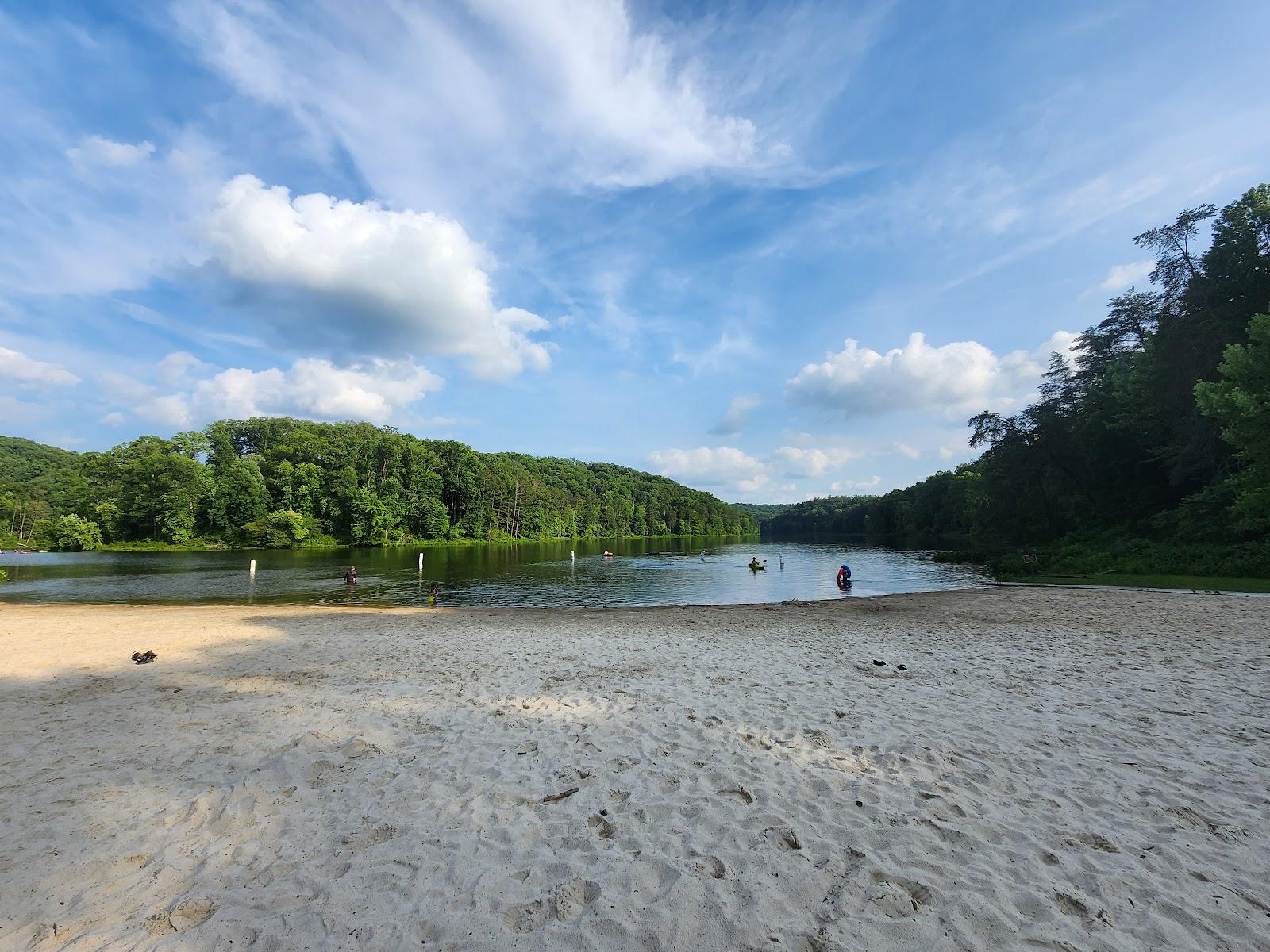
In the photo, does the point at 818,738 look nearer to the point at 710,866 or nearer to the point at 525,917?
the point at 710,866

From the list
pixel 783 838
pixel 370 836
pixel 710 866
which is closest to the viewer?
pixel 710 866

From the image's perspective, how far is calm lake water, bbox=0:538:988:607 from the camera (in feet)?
94.8

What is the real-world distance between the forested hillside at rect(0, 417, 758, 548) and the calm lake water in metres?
18.1

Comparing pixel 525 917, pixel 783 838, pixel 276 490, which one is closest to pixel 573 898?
pixel 525 917

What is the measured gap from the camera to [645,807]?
483 cm

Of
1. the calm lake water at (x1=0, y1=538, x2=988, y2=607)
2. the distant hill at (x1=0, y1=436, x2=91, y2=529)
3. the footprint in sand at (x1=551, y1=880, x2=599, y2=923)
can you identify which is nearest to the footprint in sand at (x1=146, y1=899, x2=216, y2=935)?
the footprint in sand at (x1=551, y1=880, x2=599, y2=923)

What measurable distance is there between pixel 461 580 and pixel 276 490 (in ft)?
232

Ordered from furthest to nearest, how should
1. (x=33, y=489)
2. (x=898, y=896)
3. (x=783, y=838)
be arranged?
(x=33, y=489) < (x=783, y=838) < (x=898, y=896)

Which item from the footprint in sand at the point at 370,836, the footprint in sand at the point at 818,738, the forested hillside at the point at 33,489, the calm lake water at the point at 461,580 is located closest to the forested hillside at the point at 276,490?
the forested hillside at the point at 33,489

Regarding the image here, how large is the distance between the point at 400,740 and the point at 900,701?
7144mm

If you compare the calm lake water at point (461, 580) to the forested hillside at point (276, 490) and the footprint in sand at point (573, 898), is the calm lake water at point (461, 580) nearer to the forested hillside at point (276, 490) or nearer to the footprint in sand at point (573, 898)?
the forested hillside at point (276, 490)

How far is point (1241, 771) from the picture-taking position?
17.6 ft

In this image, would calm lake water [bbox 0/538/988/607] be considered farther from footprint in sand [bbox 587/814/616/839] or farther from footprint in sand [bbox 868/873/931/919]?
footprint in sand [bbox 868/873/931/919]

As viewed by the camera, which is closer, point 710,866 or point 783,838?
point 710,866
